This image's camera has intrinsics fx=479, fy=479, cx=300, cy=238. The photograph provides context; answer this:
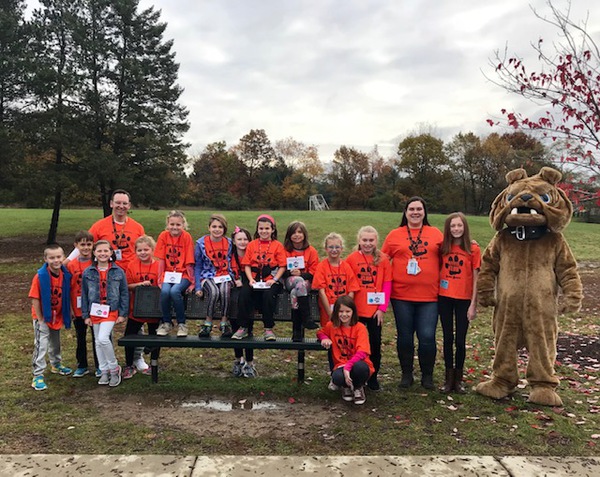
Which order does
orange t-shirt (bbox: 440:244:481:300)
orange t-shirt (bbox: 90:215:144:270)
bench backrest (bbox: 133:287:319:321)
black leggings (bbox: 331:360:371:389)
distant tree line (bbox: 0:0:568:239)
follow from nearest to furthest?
1. black leggings (bbox: 331:360:371:389)
2. orange t-shirt (bbox: 440:244:481:300)
3. bench backrest (bbox: 133:287:319:321)
4. orange t-shirt (bbox: 90:215:144:270)
5. distant tree line (bbox: 0:0:568:239)

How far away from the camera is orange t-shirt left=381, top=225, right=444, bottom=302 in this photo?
491cm

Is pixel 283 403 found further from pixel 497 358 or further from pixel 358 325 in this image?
pixel 497 358

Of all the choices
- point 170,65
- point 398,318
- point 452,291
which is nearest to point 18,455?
point 398,318

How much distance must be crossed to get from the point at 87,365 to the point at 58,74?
14110 millimetres

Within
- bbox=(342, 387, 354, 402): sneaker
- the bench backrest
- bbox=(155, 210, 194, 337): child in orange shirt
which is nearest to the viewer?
bbox=(342, 387, 354, 402): sneaker

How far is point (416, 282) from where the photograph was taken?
493 cm

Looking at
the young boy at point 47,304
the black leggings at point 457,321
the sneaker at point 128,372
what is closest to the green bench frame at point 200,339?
the sneaker at point 128,372

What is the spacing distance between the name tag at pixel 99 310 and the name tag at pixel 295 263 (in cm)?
196

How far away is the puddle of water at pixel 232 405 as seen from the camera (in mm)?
4578

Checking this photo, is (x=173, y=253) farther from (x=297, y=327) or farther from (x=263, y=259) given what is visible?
(x=297, y=327)

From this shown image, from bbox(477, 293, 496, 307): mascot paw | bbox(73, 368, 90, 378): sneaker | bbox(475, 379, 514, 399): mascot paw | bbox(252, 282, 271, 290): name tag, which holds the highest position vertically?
bbox(252, 282, 271, 290): name tag

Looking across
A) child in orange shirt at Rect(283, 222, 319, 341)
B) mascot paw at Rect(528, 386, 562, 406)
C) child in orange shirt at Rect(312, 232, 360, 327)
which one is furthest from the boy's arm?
mascot paw at Rect(528, 386, 562, 406)

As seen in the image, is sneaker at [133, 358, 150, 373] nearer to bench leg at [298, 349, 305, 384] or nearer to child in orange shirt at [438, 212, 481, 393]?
bench leg at [298, 349, 305, 384]

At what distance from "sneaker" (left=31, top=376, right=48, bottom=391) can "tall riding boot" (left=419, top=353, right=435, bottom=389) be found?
12.9 feet
